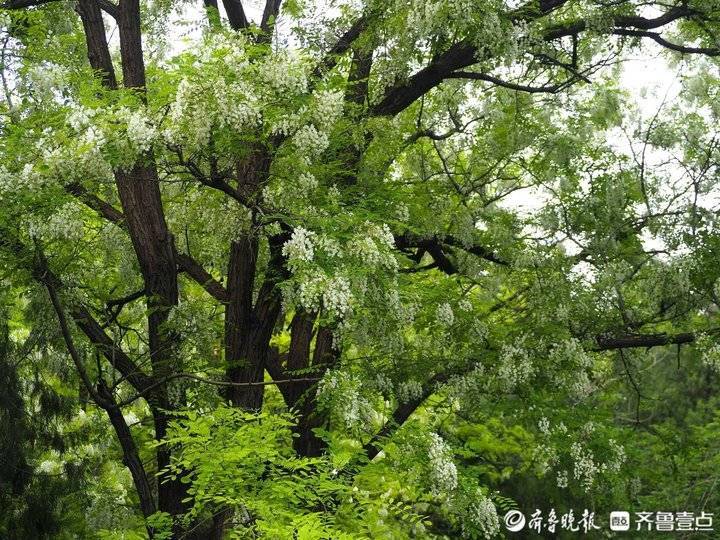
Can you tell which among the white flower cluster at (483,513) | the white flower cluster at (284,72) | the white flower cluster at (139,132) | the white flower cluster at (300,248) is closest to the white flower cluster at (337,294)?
the white flower cluster at (300,248)

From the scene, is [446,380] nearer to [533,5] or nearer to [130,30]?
[533,5]

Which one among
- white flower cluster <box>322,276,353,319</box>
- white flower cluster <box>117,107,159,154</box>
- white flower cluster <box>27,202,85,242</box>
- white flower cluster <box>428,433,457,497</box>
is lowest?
white flower cluster <box>428,433,457,497</box>

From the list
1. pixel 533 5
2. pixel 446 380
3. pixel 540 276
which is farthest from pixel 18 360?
pixel 533 5

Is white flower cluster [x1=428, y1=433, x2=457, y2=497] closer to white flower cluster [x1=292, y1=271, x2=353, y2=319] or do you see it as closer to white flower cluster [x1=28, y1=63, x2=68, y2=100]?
white flower cluster [x1=292, y1=271, x2=353, y2=319]

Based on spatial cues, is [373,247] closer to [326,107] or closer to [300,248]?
[300,248]

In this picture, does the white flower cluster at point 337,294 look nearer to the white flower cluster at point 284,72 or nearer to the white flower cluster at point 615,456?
the white flower cluster at point 284,72

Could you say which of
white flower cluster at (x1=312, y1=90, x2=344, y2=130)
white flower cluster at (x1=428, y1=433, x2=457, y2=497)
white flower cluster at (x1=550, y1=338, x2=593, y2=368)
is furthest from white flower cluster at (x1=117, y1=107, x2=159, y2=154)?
white flower cluster at (x1=550, y1=338, x2=593, y2=368)

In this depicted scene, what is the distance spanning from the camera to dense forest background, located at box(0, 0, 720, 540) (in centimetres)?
631

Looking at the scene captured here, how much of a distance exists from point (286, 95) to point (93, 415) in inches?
238

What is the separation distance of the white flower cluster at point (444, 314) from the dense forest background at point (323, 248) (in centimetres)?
2

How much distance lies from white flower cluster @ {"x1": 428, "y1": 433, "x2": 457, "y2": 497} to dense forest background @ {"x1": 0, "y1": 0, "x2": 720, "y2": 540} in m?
0.03

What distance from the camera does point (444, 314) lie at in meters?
8.52

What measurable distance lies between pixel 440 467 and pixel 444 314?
165 cm

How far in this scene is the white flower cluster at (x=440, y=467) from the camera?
7410 millimetres
